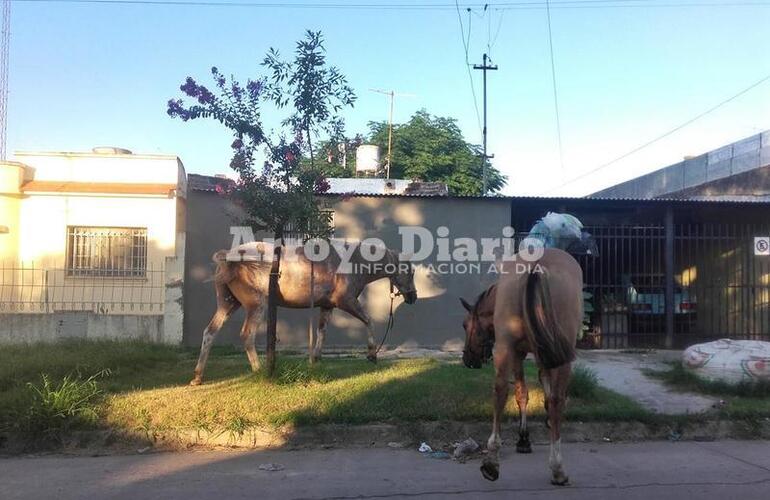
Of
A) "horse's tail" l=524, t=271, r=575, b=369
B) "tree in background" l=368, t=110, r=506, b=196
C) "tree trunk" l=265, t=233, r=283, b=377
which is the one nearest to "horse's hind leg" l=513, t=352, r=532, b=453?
"horse's tail" l=524, t=271, r=575, b=369

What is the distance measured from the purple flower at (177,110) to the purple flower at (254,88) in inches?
30.1

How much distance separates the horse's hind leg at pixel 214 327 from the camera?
7.38 m

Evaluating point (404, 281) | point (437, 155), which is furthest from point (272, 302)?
point (437, 155)

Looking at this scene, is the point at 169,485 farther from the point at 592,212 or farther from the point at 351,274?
the point at 592,212

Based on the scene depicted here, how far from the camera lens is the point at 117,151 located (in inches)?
570

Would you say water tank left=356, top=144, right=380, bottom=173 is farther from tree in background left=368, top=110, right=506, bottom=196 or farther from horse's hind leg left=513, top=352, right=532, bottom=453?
horse's hind leg left=513, top=352, right=532, bottom=453

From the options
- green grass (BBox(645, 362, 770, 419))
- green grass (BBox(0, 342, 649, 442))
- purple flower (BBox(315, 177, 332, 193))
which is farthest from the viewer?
purple flower (BBox(315, 177, 332, 193))

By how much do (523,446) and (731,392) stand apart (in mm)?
3532

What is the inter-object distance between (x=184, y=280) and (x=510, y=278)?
778 cm

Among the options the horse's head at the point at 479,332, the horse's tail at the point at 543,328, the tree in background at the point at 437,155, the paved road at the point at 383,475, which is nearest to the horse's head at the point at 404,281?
the horse's head at the point at 479,332

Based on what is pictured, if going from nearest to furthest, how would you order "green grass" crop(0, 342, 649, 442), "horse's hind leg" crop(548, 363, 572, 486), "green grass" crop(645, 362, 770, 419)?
"horse's hind leg" crop(548, 363, 572, 486), "green grass" crop(0, 342, 649, 442), "green grass" crop(645, 362, 770, 419)

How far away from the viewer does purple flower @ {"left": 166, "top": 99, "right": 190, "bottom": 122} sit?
6.65 meters

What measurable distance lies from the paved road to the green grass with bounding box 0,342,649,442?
0.42 m

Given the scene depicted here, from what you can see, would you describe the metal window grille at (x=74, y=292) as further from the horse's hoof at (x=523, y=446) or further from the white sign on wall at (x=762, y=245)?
the white sign on wall at (x=762, y=245)
